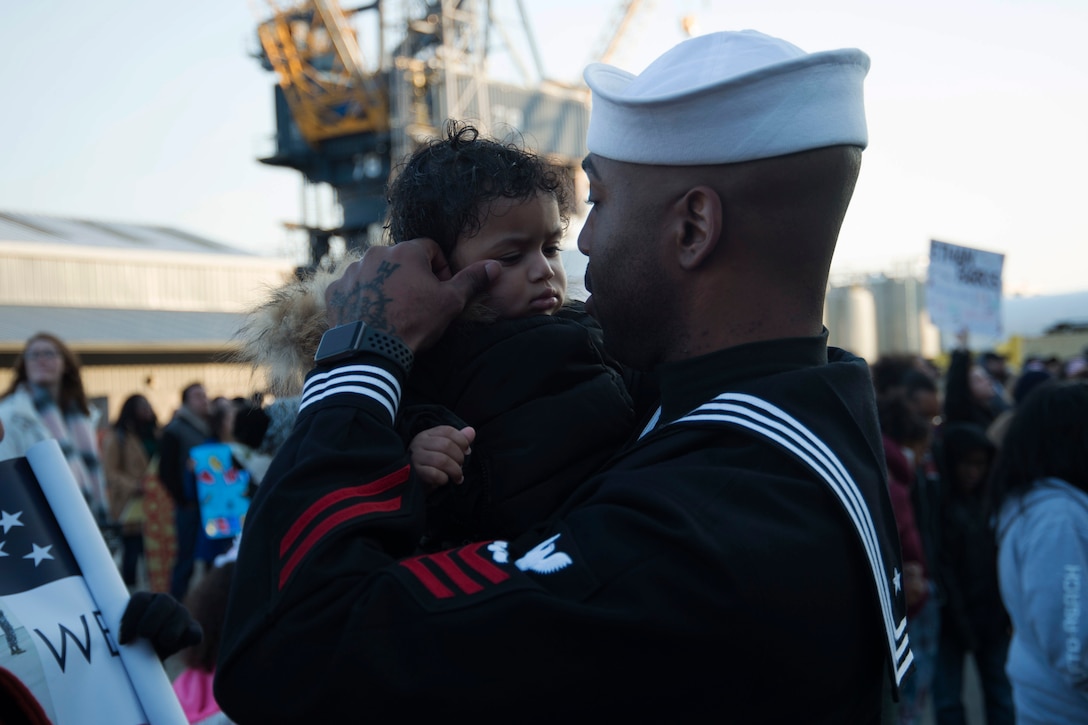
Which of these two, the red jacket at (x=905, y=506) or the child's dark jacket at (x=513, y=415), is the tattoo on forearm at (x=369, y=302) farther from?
the red jacket at (x=905, y=506)

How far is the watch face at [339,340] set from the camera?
1.54 metres

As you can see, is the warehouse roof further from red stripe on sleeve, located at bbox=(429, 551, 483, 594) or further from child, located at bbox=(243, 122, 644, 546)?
red stripe on sleeve, located at bbox=(429, 551, 483, 594)

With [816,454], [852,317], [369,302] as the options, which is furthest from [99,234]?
[816,454]

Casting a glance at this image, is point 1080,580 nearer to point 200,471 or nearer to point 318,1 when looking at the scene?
point 200,471

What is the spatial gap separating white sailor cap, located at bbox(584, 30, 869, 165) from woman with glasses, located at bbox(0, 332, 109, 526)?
4913mm

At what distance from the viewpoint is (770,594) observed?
1.30 meters

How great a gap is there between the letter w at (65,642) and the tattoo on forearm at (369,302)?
0.90 metres

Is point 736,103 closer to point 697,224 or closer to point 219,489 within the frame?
point 697,224

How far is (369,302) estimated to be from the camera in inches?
63.9

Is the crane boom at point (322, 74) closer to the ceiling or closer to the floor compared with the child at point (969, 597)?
closer to the ceiling

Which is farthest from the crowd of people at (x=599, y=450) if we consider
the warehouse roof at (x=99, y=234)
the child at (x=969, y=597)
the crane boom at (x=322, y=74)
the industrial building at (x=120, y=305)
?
the crane boom at (x=322, y=74)

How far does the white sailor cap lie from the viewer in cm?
152

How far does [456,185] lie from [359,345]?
1.76 ft

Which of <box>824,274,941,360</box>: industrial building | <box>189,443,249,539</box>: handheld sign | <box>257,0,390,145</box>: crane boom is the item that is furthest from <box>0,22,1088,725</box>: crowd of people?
<box>257,0,390,145</box>: crane boom
